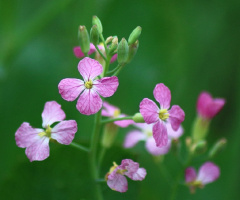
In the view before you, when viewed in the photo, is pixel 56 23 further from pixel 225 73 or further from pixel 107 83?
pixel 107 83

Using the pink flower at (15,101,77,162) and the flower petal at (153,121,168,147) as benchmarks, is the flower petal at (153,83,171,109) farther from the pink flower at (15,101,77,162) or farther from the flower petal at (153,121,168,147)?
the pink flower at (15,101,77,162)

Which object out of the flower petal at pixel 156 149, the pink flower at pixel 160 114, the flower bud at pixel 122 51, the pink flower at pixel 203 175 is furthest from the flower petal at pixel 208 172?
the flower bud at pixel 122 51

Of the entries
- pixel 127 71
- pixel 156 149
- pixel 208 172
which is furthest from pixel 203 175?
pixel 127 71

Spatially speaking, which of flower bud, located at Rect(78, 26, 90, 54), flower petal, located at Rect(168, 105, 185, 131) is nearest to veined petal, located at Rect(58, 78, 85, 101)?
flower bud, located at Rect(78, 26, 90, 54)

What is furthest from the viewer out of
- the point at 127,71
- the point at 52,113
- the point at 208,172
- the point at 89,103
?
the point at 127,71

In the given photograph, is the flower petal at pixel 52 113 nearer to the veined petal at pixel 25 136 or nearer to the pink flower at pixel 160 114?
the veined petal at pixel 25 136

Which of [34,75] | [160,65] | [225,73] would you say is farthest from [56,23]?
[225,73]

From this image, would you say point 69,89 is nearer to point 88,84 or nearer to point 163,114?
point 88,84
